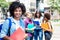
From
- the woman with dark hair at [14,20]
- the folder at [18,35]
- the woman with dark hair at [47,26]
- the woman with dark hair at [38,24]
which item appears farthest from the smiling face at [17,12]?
the woman with dark hair at [38,24]

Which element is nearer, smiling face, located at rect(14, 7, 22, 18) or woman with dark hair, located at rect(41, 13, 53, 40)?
smiling face, located at rect(14, 7, 22, 18)

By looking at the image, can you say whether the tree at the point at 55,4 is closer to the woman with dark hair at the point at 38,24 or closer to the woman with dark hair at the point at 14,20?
the woman with dark hair at the point at 38,24

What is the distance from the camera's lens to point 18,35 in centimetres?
521

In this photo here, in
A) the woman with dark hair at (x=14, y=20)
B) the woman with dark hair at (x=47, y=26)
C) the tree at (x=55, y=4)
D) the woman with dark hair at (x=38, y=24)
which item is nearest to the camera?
the woman with dark hair at (x=14, y=20)

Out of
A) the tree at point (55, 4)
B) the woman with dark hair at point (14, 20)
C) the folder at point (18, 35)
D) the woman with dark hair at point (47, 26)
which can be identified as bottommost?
the tree at point (55, 4)

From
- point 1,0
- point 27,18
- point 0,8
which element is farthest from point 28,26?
point 0,8

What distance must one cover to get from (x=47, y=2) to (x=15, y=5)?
72666 mm

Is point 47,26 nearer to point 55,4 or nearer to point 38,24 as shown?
point 38,24

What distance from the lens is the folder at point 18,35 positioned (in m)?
5.14

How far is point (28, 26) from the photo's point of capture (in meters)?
9.05

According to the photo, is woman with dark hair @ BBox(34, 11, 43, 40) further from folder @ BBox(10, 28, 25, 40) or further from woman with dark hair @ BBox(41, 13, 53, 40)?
folder @ BBox(10, 28, 25, 40)

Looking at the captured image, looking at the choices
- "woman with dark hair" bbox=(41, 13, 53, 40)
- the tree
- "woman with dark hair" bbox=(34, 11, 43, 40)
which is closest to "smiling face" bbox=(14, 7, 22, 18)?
"woman with dark hair" bbox=(41, 13, 53, 40)

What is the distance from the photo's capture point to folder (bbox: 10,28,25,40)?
5144 millimetres

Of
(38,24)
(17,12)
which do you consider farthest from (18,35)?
(38,24)
